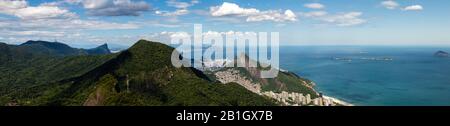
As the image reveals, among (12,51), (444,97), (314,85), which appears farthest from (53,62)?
(444,97)

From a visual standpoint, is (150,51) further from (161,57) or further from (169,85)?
(169,85)

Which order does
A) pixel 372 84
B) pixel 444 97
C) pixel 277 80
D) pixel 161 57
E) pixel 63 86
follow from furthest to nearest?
pixel 372 84 < pixel 277 80 < pixel 444 97 < pixel 161 57 < pixel 63 86
